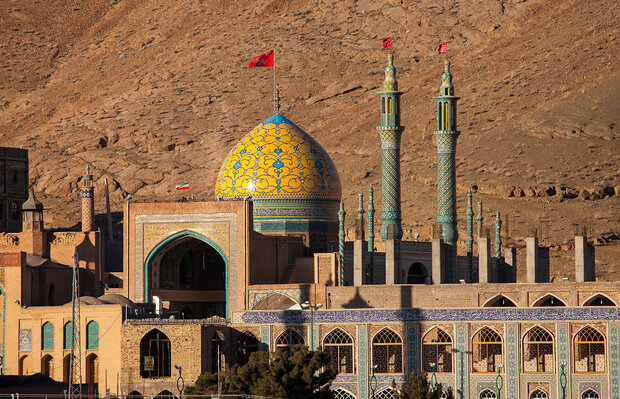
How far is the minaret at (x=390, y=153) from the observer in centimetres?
4131

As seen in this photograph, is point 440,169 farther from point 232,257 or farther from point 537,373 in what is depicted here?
point 537,373

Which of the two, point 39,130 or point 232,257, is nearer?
point 232,257

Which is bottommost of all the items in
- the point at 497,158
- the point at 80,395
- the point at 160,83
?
the point at 80,395

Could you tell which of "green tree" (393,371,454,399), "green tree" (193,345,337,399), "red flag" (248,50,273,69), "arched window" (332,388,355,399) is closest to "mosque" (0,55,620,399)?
"arched window" (332,388,355,399)

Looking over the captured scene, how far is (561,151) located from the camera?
224ft

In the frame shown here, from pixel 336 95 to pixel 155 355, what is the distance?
51022 mm

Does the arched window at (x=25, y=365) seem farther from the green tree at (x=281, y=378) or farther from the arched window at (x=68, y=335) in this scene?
the green tree at (x=281, y=378)

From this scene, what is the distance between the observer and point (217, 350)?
1439 inches

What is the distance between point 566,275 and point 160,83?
3958cm

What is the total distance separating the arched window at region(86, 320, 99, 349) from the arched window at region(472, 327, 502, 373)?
8.74 metres

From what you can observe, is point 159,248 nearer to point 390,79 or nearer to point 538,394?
point 390,79

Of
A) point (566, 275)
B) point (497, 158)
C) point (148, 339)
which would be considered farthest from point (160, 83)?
point (148, 339)

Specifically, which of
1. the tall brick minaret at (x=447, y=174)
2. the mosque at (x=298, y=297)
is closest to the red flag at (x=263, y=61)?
the mosque at (x=298, y=297)

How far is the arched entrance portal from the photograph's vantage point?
41.7 meters
